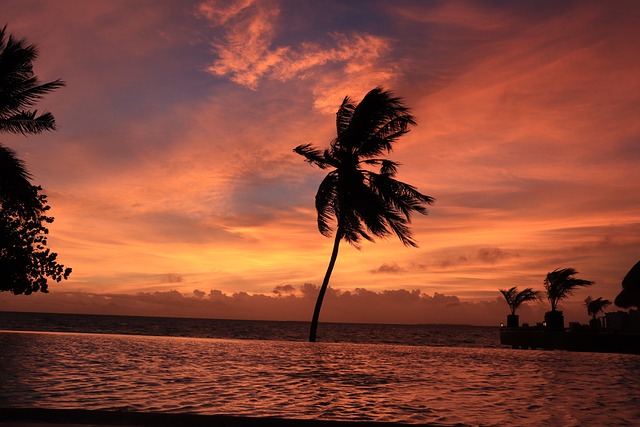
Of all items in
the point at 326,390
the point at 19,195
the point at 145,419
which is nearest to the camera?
the point at 145,419

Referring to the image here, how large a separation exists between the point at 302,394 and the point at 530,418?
3693 millimetres

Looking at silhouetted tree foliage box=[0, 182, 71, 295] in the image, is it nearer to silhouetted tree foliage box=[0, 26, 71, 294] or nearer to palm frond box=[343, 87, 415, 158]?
silhouetted tree foliage box=[0, 26, 71, 294]

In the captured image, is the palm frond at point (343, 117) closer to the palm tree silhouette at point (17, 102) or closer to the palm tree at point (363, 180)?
the palm tree at point (363, 180)

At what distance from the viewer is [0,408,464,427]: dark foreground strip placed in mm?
6672

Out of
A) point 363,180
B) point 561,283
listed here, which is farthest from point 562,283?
A: point 363,180

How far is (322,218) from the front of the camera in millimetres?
29312

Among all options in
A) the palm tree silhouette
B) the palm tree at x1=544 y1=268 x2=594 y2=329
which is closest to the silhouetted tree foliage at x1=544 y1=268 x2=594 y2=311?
the palm tree at x1=544 y1=268 x2=594 y2=329

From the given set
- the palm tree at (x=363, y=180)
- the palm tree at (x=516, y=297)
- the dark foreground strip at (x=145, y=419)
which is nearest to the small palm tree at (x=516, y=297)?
the palm tree at (x=516, y=297)

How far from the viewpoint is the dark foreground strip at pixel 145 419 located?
6.67 meters

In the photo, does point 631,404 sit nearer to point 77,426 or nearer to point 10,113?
point 77,426

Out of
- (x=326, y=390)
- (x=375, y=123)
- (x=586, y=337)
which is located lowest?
(x=326, y=390)

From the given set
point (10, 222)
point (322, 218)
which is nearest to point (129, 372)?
point (322, 218)

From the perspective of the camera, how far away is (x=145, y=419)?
22.4 feet

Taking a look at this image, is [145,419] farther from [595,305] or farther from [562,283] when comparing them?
[595,305]
